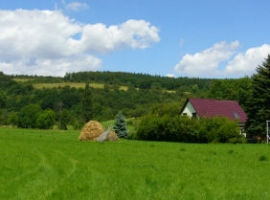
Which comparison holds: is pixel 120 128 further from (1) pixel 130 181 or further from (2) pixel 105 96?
(2) pixel 105 96

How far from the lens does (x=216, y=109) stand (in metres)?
63.9

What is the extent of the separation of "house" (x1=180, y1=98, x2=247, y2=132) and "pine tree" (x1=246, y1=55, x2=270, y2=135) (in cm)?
743

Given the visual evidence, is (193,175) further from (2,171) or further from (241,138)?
(241,138)

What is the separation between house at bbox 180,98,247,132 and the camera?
62312mm

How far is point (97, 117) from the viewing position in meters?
124

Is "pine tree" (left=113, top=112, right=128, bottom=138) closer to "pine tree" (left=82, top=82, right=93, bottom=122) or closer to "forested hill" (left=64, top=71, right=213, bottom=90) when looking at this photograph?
"pine tree" (left=82, top=82, right=93, bottom=122)

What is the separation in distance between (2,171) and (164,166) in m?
7.15

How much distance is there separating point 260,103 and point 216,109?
423 inches

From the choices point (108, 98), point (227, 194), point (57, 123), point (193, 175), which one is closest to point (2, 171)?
point (193, 175)

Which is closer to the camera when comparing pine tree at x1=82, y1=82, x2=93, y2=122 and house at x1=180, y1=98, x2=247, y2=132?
house at x1=180, y1=98, x2=247, y2=132

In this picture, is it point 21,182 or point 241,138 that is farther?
point 241,138

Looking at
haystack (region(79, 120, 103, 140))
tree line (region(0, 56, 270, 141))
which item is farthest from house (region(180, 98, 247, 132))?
haystack (region(79, 120, 103, 140))

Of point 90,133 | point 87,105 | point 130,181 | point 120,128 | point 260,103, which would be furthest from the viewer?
point 87,105

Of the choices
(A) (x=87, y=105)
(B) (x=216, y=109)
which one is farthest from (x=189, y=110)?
(A) (x=87, y=105)
